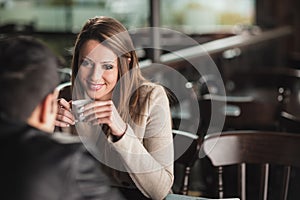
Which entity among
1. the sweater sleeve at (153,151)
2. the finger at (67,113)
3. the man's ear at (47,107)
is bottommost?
the sweater sleeve at (153,151)

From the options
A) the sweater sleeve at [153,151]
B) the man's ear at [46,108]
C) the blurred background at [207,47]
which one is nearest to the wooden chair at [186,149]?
the blurred background at [207,47]

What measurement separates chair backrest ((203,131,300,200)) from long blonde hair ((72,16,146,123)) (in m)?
0.44

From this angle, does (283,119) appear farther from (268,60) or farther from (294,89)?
(268,60)

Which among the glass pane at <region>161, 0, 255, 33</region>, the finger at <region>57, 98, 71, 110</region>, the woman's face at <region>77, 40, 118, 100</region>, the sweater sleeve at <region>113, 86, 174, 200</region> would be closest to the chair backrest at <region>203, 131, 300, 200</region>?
the sweater sleeve at <region>113, 86, 174, 200</region>

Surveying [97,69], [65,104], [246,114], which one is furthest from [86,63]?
[246,114]

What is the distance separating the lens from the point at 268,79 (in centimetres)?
593

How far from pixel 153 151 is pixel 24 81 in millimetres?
786

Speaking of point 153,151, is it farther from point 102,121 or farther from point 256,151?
point 256,151

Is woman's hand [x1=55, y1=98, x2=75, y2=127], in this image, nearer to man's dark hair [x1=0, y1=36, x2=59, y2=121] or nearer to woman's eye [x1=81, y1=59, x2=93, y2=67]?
woman's eye [x1=81, y1=59, x2=93, y2=67]

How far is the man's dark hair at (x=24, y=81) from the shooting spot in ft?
3.29

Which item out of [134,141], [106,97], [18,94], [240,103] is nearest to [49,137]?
[18,94]

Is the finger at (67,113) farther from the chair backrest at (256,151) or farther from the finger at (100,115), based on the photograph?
the chair backrest at (256,151)

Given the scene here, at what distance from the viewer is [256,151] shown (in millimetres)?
2111

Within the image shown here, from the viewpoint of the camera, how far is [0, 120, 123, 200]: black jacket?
962 millimetres
